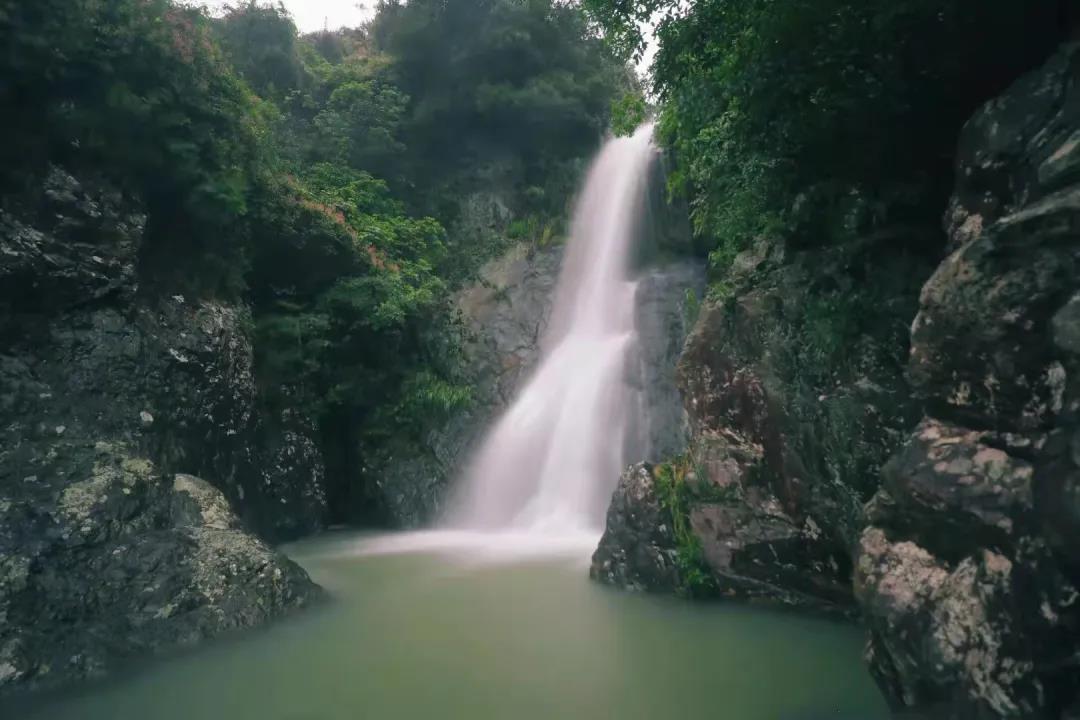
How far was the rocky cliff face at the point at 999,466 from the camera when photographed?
9.46ft

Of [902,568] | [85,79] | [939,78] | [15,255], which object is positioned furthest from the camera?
→ [85,79]

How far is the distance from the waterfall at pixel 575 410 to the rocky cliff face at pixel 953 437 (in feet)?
19.4

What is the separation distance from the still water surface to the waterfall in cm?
497

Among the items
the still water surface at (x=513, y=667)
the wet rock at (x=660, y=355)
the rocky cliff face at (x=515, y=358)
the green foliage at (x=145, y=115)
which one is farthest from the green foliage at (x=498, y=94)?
the still water surface at (x=513, y=667)

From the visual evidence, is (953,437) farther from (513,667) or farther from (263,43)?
(263,43)

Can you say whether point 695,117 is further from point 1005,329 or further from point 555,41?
point 555,41

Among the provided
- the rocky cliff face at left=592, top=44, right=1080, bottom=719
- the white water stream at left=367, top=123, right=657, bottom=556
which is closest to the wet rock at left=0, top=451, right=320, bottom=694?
Result: the white water stream at left=367, top=123, right=657, bottom=556

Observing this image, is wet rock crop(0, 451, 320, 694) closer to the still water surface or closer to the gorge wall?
the still water surface

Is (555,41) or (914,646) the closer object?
(914,646)

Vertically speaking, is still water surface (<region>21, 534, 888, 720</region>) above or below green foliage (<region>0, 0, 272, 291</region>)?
below

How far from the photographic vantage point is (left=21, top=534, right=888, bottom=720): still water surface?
4.47m

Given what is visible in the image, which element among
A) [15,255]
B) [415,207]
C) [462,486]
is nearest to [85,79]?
[15,255]

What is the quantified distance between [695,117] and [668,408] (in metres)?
7.64

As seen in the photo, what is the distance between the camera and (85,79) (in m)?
7.78
